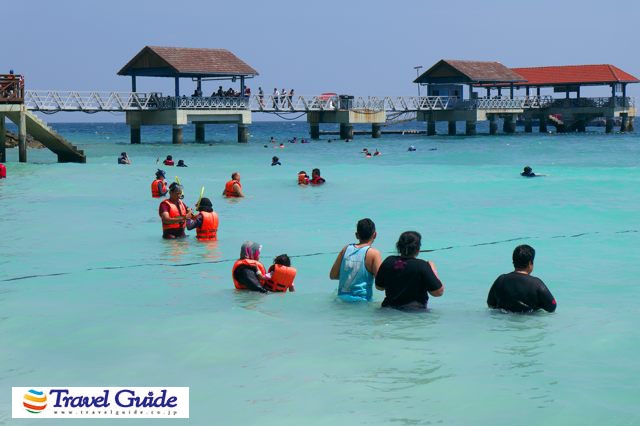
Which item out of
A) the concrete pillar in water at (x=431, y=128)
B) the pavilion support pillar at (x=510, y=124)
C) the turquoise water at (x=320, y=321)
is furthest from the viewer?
the pavilion support pillar at (x=510, y=124)

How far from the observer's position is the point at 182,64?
56688 mm

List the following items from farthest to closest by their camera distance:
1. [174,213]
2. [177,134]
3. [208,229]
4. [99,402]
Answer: [177,134] < [208,229] < [174,213] < [99,402]

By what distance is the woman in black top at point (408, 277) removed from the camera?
30.4ft

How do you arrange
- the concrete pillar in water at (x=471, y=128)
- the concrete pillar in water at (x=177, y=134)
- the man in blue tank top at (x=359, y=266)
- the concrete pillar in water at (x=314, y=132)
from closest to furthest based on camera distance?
the man in blue tank top at (x=359, y=266), the concrete pillar in water at (x=177, y=134), the concrete pillar in water at (x=314, y=132), the concrete pillar in water at (x=471, y=128)

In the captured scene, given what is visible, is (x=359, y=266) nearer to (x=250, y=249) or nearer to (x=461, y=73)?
(x=250, y=249)

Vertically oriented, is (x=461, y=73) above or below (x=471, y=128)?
above

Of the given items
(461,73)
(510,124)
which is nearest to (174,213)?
(461,73)

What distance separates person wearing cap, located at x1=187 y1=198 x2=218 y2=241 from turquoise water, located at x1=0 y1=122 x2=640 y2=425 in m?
0.45

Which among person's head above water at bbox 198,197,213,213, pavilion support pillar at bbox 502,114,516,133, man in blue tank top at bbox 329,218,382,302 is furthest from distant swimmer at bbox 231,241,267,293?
pavilion support pillar at bbox 502,114,516,133

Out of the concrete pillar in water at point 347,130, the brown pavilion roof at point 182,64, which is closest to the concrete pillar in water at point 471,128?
the concrete pillar in water at point 347,130

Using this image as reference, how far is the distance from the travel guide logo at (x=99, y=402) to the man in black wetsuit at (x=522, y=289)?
339 cm

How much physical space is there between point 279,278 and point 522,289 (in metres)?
2.96

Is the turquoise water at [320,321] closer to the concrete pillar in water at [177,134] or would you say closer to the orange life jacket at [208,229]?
the orange life jacket at [208,229]

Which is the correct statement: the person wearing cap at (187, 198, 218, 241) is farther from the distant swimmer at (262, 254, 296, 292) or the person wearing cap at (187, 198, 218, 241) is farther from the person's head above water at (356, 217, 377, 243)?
the person's head above water at (356, 217, 377, 243)
